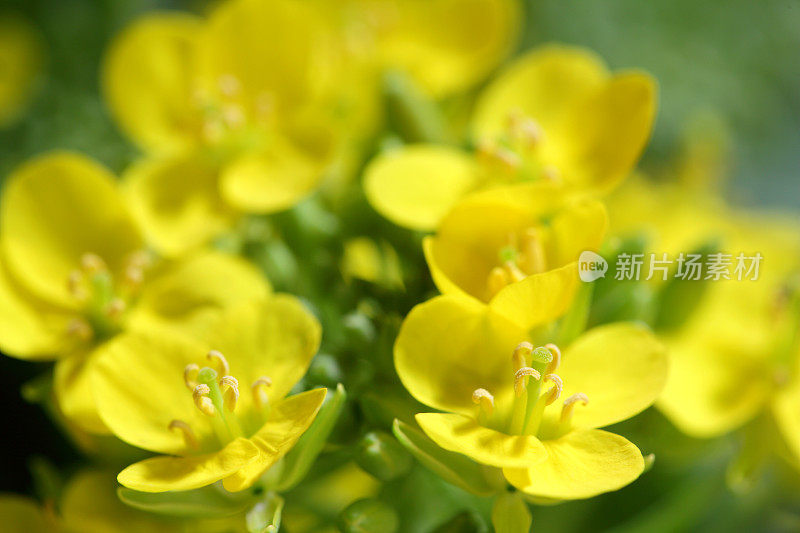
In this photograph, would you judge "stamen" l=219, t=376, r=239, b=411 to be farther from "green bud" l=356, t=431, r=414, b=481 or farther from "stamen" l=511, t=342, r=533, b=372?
"stamen" l=511, t=342, r=533, b=372

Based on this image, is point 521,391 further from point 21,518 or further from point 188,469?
point 21,518

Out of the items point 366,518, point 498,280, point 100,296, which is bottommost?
point 366,518

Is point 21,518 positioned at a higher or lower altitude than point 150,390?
lower

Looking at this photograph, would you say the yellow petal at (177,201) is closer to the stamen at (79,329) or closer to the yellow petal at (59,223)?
the yellow petal at (59,223)

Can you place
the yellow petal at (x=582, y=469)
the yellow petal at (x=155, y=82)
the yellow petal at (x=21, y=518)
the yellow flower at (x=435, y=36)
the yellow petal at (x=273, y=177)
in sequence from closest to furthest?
the yellow petal at (x=582, y=469)
the yellow petal at (x=21, y=518)
the yellow petal at (x=273, y=177)
the yellow petal at (x=155, y=82)
the yellow flower at (x=435, y=36)

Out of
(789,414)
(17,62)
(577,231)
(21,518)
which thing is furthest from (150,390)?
(17,62)

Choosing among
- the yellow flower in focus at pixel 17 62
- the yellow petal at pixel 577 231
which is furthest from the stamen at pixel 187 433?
the yellow flower in focus at pixel 17 62

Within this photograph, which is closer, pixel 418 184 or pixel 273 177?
pixel 418 184
